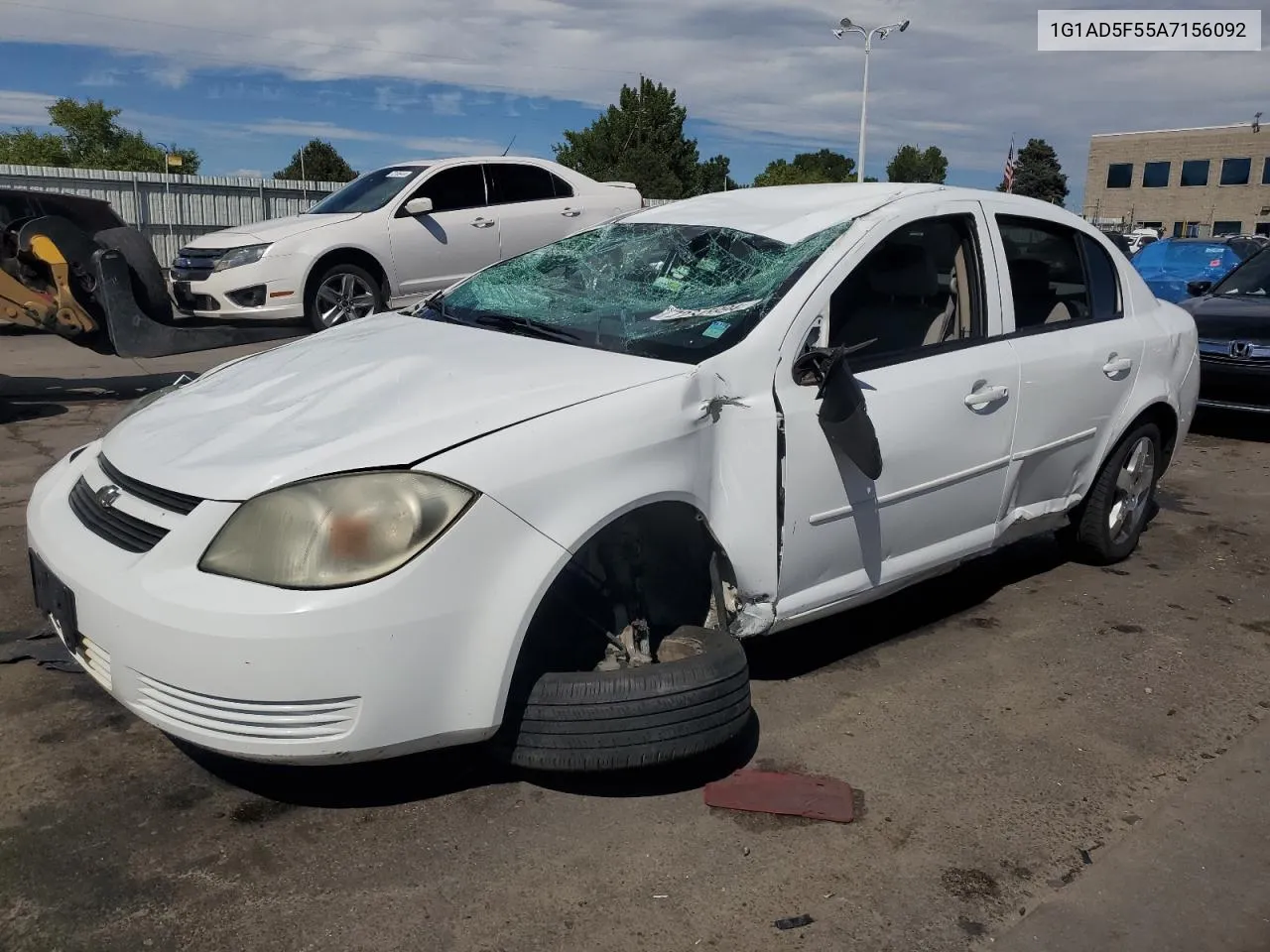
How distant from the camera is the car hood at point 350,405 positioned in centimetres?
255

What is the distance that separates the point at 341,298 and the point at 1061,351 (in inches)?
264

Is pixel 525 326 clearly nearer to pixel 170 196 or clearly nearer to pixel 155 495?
pixel 155 495

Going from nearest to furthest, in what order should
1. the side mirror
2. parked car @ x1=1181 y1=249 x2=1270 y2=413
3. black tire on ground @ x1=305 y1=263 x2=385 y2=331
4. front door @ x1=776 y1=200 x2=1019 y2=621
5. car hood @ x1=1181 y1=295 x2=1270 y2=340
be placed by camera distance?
the side mirror
front door @ x1=776 y1=200 x2=1019 y2=621
parked car @ x1=1181 y1=249 x2=1270 y2=413
car hood @ x1=1181 y1=295 x2=1270 y2=340
black tire on ground @ x1=305 y1=263 x2=385 y2=331

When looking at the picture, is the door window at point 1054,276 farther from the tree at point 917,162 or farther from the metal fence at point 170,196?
the tree at point 917,162

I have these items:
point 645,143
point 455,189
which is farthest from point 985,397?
point 645,143

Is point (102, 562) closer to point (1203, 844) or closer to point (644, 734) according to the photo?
point (644, 734)

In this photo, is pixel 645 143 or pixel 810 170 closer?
pixel 645 143

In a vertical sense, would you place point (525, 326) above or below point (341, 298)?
above

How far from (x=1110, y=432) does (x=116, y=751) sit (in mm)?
3823

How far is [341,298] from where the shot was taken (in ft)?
30.6

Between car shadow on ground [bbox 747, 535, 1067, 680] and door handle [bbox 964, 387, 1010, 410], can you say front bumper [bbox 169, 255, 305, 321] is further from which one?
door handle [bbox 964, 387, 1010, 410]

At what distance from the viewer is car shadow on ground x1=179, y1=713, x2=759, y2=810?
9.49 ft

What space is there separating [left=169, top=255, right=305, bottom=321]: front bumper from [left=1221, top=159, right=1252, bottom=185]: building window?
234 feet

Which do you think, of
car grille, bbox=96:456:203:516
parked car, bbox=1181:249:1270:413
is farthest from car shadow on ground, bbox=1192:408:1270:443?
car grille, bbox=96:456:203:516
